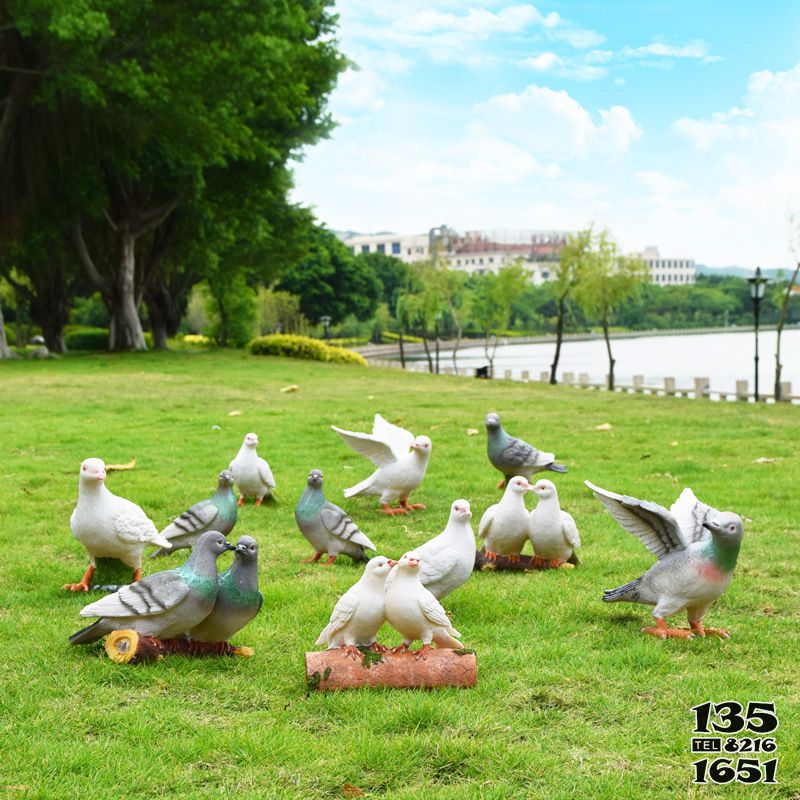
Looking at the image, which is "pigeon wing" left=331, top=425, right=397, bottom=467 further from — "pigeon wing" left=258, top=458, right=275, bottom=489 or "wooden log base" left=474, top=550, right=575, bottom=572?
"wooden log base" left=474, top=550, right=575, bottom=572

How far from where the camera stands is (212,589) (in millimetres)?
4918

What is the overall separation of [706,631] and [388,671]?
2.06 metres

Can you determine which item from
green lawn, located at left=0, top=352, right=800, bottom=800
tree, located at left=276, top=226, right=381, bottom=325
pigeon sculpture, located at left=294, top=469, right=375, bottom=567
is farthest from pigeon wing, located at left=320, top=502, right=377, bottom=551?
tree, located at left=276, top=226, right=381, bottom=325

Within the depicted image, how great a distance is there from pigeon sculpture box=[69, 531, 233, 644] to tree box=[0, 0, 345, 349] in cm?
2098

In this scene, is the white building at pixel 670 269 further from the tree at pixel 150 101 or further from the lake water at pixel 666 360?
the tree at pixel 150 101

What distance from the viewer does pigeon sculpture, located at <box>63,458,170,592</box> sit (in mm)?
6023

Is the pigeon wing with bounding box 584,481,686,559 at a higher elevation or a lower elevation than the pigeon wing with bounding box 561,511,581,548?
higher

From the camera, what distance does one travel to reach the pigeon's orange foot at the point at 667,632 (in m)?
5.43

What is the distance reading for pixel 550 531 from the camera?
22.4 feet

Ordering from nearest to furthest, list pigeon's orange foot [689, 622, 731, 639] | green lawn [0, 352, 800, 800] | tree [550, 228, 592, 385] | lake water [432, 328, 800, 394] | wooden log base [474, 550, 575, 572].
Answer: green lawn [0, 352, 800, 800] → pigeon's orange foot [689, 622, 731, 639] → wooden log base [474, 550, 575, 572] → tree [550, 228, 592, 385] → lake water [432, 328, 800, 394]

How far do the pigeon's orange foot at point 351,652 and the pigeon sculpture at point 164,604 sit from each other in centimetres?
76

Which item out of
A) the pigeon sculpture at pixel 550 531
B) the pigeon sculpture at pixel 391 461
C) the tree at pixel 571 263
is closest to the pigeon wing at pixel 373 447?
the pigeon sculpture at pixel 391 461

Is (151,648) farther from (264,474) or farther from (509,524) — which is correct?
(264,474)

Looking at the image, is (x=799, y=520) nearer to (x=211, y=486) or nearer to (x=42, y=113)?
(x=211, y=486)
